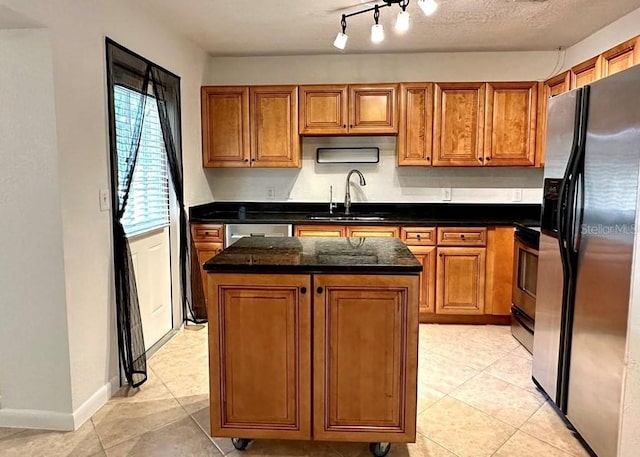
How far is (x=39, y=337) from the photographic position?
2.30 metres

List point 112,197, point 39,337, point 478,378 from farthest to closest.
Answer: point 478,378
point 112,197
point 39,337

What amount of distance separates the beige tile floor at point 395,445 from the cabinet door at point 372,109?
2026mm

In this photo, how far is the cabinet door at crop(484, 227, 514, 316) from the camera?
12.8 feet

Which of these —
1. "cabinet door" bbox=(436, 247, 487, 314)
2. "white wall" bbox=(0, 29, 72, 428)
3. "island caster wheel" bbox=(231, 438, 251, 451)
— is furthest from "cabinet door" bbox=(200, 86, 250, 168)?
"island caster wheel" bbox=(231, 438, 251, 451)

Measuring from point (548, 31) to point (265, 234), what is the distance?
2.80 metres

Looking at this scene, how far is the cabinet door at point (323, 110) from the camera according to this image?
4141 millimetres

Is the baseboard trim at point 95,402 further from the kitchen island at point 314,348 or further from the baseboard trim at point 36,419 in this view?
the kitchen island at point 314,348

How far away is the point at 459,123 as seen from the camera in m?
4.08

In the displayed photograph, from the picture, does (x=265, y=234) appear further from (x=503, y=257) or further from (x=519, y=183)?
(x=519, y=183)

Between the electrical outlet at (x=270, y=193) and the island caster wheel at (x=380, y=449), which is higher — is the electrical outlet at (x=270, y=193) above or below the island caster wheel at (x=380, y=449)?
above

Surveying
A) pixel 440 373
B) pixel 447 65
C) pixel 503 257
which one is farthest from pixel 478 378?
pixel 447 65

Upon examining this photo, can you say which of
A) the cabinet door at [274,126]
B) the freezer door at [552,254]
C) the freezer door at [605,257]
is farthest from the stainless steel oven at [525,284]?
the cabinet door at [274,126]

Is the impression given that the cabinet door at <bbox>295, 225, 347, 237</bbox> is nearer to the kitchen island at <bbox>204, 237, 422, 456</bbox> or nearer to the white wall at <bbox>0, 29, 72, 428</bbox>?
the kitchen island at <bbox>204, 237, 422, 456</bbox>

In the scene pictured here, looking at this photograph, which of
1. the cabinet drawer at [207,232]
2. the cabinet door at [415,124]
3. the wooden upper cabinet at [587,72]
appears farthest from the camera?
the cabinet door at [415,124]
